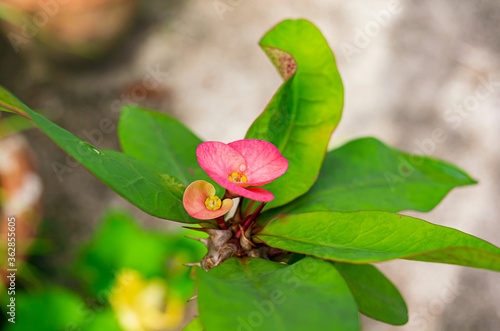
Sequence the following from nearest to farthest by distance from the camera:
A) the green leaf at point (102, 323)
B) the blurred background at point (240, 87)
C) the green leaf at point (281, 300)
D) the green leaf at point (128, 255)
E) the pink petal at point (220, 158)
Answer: the green leaf at point (281, 300)
the pink petal at point (220, 158)
the green leaf at point (102, 323)
the green leaf at point (128, 255)
the blurred background at point (240, 87)

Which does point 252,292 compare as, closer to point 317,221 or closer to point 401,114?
point 317,221

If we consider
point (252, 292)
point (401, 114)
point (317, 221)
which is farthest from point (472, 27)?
point (252, 292)

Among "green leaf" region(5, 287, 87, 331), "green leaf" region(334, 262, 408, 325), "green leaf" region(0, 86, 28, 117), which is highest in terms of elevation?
"green leaf" region(0, 86, 28, 117)

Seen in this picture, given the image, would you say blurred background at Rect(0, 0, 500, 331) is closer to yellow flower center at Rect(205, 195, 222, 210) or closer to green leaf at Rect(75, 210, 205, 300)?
green leaf at Rect(75, 210, 205, 300)

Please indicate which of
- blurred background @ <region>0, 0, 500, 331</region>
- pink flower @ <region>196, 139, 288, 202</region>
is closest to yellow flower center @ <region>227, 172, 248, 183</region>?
pink flower @ <region>196, 139, 288, 202</region>

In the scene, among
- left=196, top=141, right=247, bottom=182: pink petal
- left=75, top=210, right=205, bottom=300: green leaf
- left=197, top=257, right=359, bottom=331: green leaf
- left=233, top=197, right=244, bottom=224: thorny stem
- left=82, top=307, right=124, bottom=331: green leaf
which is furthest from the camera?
left=75, top=210, right=205, bottom=300: green leaf

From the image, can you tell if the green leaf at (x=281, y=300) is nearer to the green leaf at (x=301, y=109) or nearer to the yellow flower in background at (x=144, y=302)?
the green leaf at (x=301, y=109)

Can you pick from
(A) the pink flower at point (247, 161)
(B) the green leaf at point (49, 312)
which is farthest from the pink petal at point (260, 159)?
(B) the green leaf at point (49, 312)

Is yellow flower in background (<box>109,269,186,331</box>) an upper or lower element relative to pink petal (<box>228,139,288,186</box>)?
lower
